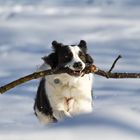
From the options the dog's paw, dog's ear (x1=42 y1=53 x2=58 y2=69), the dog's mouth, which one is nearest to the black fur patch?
the dog's paw

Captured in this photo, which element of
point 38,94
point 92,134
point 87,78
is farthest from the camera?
point 38,94

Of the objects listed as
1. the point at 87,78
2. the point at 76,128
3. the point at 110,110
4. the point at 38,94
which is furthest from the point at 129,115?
the point at 38,94

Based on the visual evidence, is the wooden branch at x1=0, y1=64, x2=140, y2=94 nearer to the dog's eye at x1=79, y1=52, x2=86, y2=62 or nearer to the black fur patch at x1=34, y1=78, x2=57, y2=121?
the dog's eye at x1=79, y1=52, x2=86, y2=62

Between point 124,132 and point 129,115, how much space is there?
1.40 feet

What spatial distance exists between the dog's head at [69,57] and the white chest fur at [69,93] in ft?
0.95

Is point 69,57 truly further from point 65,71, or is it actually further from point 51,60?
point 51,60

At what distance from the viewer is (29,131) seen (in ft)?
12.3

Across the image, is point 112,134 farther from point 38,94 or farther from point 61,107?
point 38,94

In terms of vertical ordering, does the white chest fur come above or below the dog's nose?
below

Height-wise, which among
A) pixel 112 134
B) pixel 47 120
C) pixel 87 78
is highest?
pixel 87 78

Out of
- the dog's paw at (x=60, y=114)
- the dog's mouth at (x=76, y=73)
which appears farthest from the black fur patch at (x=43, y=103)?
the dog's mouth at (x=76, y=73)

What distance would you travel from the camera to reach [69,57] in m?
10.8

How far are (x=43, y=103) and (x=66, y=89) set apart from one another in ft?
2.39

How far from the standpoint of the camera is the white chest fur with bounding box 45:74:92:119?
1083 cm
